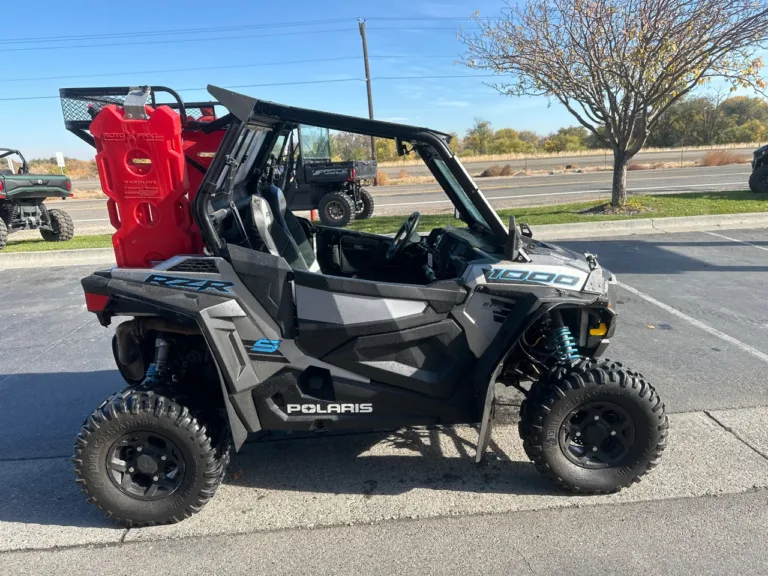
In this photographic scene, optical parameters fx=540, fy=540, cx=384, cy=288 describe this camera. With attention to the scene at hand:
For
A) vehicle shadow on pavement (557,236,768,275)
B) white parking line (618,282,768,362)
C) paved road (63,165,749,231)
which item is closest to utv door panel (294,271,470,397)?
white parking line (618,282,768,362)

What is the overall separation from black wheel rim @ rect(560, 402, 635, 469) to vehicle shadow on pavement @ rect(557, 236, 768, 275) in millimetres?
5084

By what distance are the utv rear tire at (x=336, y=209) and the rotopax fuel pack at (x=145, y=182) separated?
10.4m

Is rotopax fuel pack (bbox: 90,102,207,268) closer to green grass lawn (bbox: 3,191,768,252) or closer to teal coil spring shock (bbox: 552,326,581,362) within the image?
teal coil spring shock (bbox: 552,326,581,362)

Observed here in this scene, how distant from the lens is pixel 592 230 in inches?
404

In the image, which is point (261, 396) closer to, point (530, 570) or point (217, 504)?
Result: point (217, 504)

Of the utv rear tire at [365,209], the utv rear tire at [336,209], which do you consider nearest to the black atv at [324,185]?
the utv rear tire at [336,209]

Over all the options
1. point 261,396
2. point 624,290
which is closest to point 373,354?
point 261,396

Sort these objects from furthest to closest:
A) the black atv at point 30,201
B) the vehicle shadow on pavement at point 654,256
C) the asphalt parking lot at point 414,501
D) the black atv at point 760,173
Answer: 1. the black atv at point 760,173
2. the black atv at point 30,201
3. the vehicle shadow on pavement at point 654,256
4. the asphalt parking lot at point 414,501

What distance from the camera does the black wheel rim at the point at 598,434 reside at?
284 cm

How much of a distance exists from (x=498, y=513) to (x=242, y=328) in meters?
1.61

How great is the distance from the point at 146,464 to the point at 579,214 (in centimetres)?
1083

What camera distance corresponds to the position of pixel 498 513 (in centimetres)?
275

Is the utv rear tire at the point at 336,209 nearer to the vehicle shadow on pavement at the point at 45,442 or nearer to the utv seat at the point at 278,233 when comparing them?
the vehicle shadow on pavement at the point at 45,442

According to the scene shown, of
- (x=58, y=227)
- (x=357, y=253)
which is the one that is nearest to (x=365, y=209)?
(x=58, y=227)
